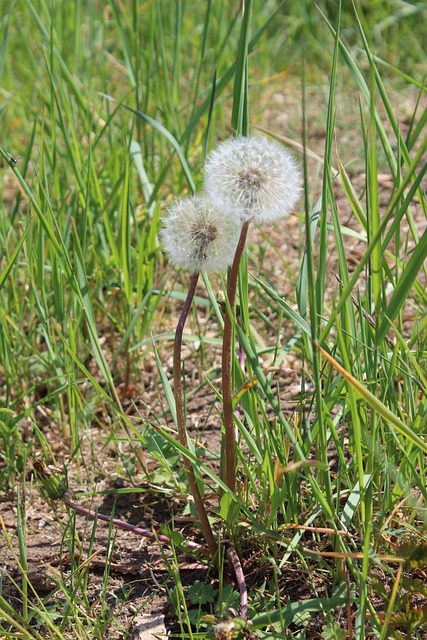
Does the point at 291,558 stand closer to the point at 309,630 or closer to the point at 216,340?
the point at 309,630

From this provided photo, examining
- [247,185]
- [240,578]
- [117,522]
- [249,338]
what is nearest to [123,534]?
[117,522]

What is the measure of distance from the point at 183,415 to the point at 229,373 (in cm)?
18

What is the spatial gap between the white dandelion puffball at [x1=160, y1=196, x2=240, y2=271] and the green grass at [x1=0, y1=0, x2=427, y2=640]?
0.42 feet

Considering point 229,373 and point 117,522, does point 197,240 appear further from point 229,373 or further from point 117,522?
point 117,522

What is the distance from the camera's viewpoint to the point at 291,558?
5.62 feet

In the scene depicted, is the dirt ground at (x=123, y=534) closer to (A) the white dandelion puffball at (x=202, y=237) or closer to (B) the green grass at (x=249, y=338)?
(B) the green grass at (x=249, y=338)

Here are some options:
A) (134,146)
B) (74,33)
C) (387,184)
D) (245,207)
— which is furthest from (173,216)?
(74,33)

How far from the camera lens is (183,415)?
160 centimetres

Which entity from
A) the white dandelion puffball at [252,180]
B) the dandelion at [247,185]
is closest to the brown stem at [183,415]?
the dandelion at [247,185]

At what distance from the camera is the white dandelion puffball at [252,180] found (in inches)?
53.7

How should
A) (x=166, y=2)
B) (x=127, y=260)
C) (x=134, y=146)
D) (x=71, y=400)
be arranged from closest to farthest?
(x=71, y=400)
(x=127, y=260)
(x=134, y=146)
(x=166, y=2)

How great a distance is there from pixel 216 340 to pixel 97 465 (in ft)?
→ 1.65

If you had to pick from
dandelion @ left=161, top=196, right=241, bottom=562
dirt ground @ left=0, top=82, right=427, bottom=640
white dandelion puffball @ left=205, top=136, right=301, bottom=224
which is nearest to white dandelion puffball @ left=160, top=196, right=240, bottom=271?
dandelion @ left=161, top=196, right=241, bottom=562

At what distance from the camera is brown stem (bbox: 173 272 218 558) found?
1517mm
